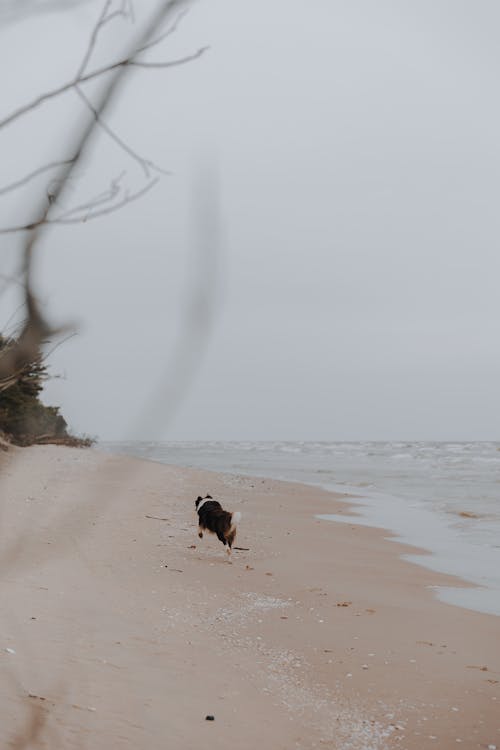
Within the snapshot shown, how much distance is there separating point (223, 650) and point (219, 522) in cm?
372

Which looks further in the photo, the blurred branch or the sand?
the sand

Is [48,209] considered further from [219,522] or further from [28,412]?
[219,522]

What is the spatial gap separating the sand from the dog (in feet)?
0.99

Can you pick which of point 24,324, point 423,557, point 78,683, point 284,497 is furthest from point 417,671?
point 284,497

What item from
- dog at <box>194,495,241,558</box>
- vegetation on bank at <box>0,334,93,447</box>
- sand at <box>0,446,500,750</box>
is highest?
vegetation on bank at <box>0,334,93,447</box>

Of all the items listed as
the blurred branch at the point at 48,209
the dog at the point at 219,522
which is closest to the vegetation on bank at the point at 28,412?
A: the blurred branch at the point at 48,209

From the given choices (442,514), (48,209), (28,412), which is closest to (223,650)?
(28,412)

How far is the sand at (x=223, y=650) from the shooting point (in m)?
3.34

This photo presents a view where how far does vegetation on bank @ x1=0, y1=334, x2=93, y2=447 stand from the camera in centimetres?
106

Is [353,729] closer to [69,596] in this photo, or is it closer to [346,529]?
[69,596]

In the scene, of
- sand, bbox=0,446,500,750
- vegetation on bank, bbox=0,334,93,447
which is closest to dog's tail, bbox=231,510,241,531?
sand, bbox=0,446,500,750

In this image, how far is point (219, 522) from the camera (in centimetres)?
854

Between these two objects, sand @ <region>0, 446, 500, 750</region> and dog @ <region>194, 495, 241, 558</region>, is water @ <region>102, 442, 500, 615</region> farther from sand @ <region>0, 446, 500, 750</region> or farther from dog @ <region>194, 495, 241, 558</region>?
dog @ <region>194, 495, 241, 558</region>

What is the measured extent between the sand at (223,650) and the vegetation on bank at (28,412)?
194 mm
